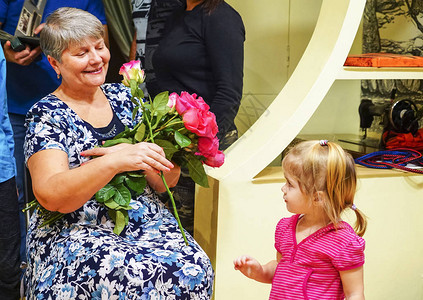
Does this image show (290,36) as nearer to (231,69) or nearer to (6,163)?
(231,69)

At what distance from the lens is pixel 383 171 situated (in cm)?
236

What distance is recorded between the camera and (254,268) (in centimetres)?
168

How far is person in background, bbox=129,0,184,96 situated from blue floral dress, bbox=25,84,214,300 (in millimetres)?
631

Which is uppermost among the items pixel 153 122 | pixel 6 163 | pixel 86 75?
pixel 86 75

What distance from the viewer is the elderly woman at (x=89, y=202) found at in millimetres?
1591

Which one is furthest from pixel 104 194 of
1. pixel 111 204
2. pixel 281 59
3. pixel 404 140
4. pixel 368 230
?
pixel 281 59

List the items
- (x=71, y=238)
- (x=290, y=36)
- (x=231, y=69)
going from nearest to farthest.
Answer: (x=71, y=238) → (x=231, y=69) → (x=290, y=36)

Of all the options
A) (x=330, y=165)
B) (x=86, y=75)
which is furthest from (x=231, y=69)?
(x=330, y=165)

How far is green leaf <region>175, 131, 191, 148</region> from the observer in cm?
165

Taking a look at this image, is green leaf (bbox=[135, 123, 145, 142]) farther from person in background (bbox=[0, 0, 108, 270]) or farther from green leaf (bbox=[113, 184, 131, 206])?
person in background (bbox=[0, 0, 108, 270])

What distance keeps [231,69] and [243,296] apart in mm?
861

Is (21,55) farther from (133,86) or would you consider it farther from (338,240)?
(338,240)

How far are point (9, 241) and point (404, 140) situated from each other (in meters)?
1.74

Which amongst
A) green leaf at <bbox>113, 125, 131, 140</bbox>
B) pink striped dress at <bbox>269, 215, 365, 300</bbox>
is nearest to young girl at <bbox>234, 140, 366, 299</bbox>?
pink striped dress at <bbox>269, 215, 365, 300</bbox>
